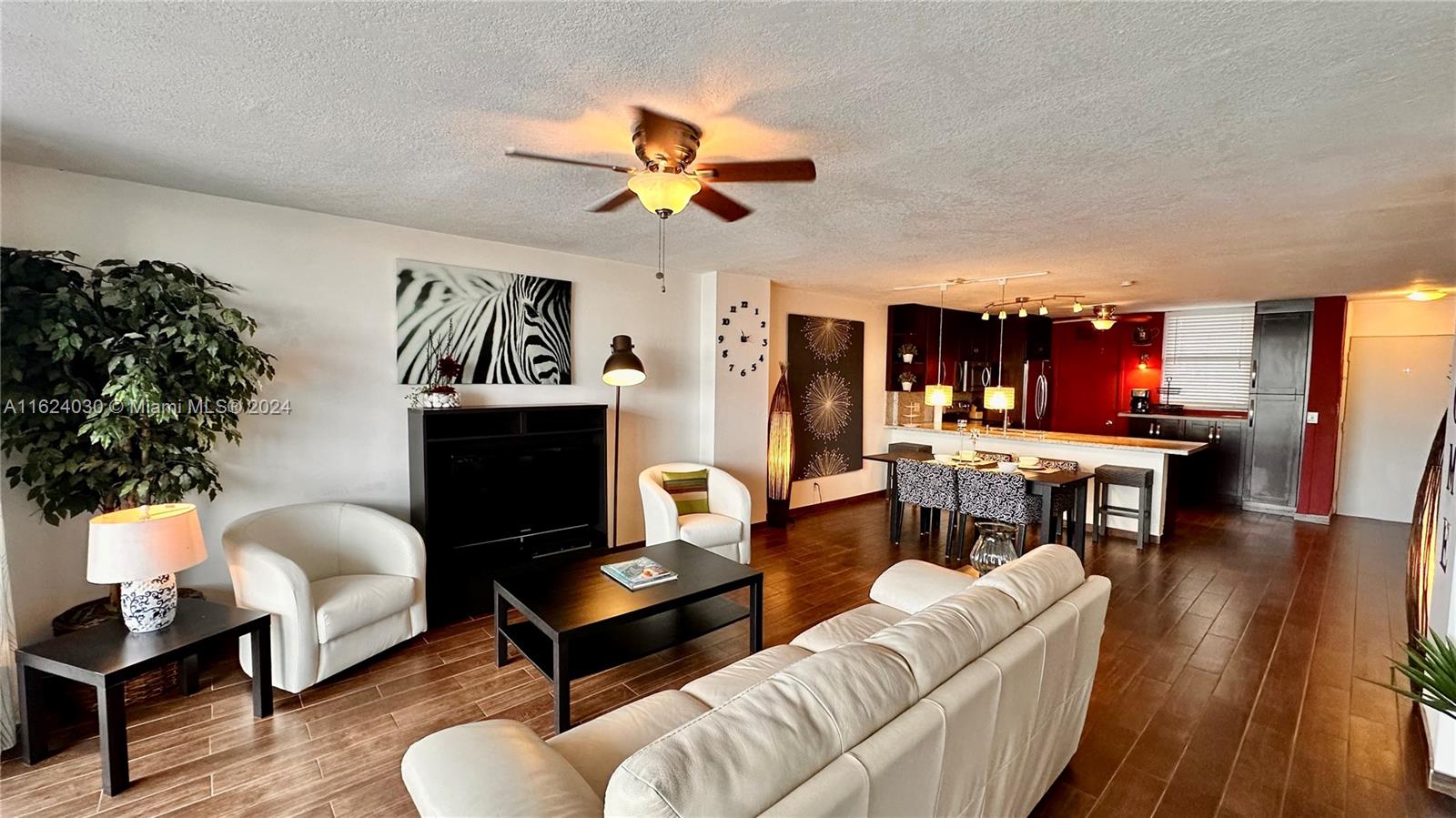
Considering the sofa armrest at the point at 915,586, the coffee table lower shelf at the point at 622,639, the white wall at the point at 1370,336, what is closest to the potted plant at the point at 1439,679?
the sofa armrest at the point at 915,586

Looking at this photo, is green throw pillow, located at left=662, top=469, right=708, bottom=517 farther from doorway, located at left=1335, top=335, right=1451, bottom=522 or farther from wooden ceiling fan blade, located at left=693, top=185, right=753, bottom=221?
doorway, located at left=1335, top=335, right=1451, bottom=522

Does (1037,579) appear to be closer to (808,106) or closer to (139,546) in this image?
(808,106)

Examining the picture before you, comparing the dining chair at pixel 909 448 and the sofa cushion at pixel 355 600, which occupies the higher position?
the dining chair at pixel 909 448

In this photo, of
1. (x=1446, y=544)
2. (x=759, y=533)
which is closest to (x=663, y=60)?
(x=1446, y=544)

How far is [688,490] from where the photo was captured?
15.4 feet

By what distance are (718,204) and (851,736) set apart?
6.48ft

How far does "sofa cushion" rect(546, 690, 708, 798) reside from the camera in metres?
1.55

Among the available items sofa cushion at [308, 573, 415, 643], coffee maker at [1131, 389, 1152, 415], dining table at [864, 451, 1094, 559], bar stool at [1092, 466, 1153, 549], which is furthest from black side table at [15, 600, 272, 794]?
coffee maker at [1131, 389, 1152, 415]

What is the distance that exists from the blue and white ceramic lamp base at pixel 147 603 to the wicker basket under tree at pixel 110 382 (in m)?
0.44

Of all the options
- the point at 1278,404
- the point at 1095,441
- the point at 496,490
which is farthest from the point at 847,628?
the point at 1278,404

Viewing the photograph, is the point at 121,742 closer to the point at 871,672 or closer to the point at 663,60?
the point at 871,672

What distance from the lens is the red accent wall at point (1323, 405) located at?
20.1ft

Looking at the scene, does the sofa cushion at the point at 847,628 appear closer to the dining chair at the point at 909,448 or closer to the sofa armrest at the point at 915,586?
the sofa armrest at the point at 915,586

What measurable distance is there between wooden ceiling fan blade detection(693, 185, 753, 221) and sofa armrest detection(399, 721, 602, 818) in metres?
1.91
